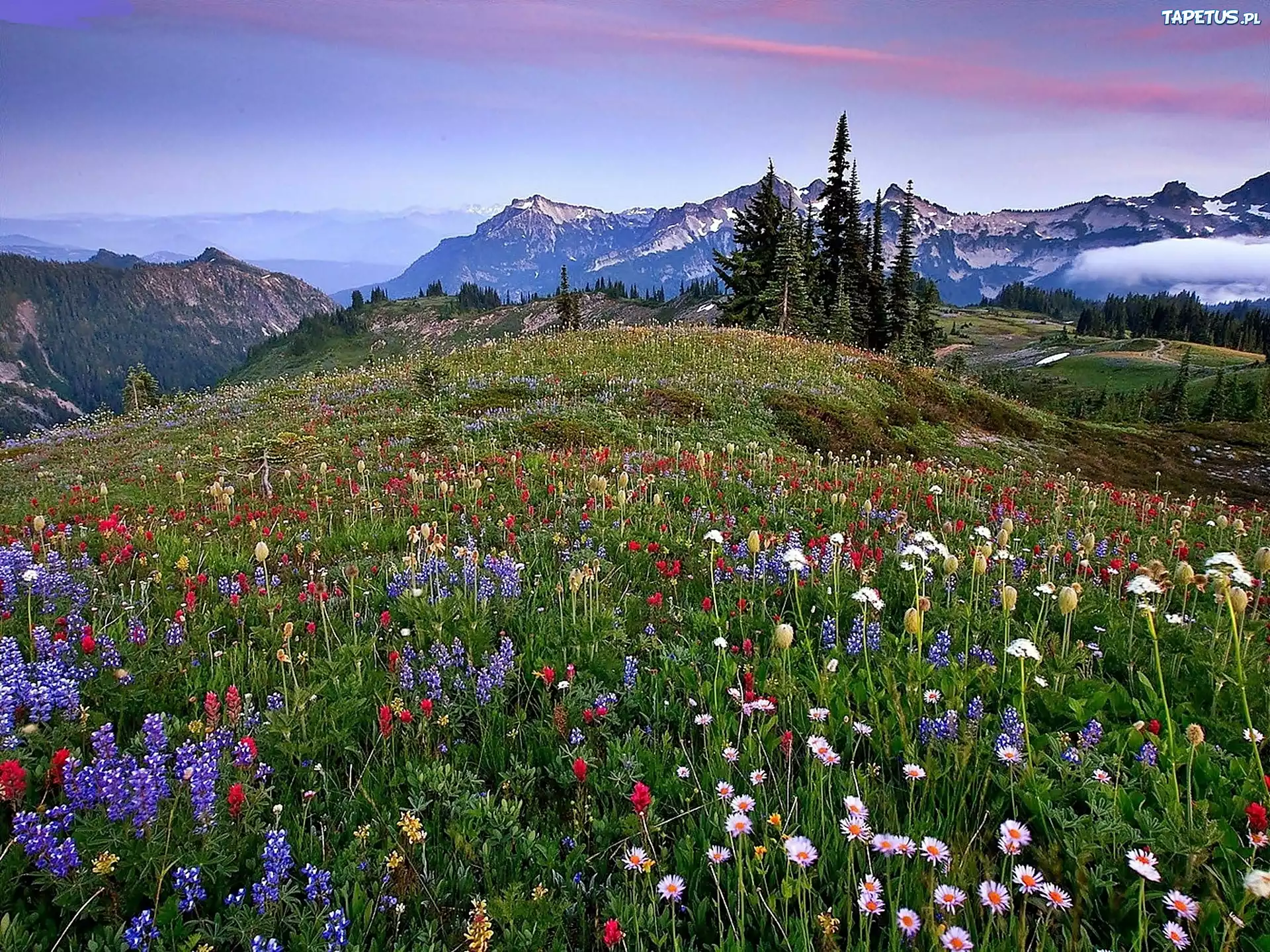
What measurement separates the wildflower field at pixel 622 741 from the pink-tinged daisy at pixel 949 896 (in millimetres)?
15

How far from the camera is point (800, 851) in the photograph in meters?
2.27

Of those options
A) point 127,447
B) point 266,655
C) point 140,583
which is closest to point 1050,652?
point 266,655

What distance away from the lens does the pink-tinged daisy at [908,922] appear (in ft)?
7.02

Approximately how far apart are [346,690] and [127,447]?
18.9m

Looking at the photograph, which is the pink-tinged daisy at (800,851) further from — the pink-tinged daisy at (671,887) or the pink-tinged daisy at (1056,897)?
the pink-tinged daisy at (1056,897)

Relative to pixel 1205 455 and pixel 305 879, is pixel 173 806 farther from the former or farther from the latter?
pixel 1205 455

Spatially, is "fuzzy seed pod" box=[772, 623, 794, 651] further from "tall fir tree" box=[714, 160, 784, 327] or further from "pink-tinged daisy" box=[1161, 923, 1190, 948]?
"tall fir tree" box=[714, 160, 784, 327]

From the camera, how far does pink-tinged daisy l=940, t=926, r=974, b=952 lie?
1.98 metres

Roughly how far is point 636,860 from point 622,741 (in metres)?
0.87

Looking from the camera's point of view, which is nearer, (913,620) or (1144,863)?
(1144,863)

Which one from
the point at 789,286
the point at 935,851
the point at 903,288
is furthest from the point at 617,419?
the point at 903,288

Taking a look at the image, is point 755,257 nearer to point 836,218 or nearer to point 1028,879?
point 836,218

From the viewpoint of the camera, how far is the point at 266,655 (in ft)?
13.0

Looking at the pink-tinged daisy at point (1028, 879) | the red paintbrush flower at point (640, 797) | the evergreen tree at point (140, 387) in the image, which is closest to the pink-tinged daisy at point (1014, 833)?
the pink-tinged daisy at point (1028, 879)
